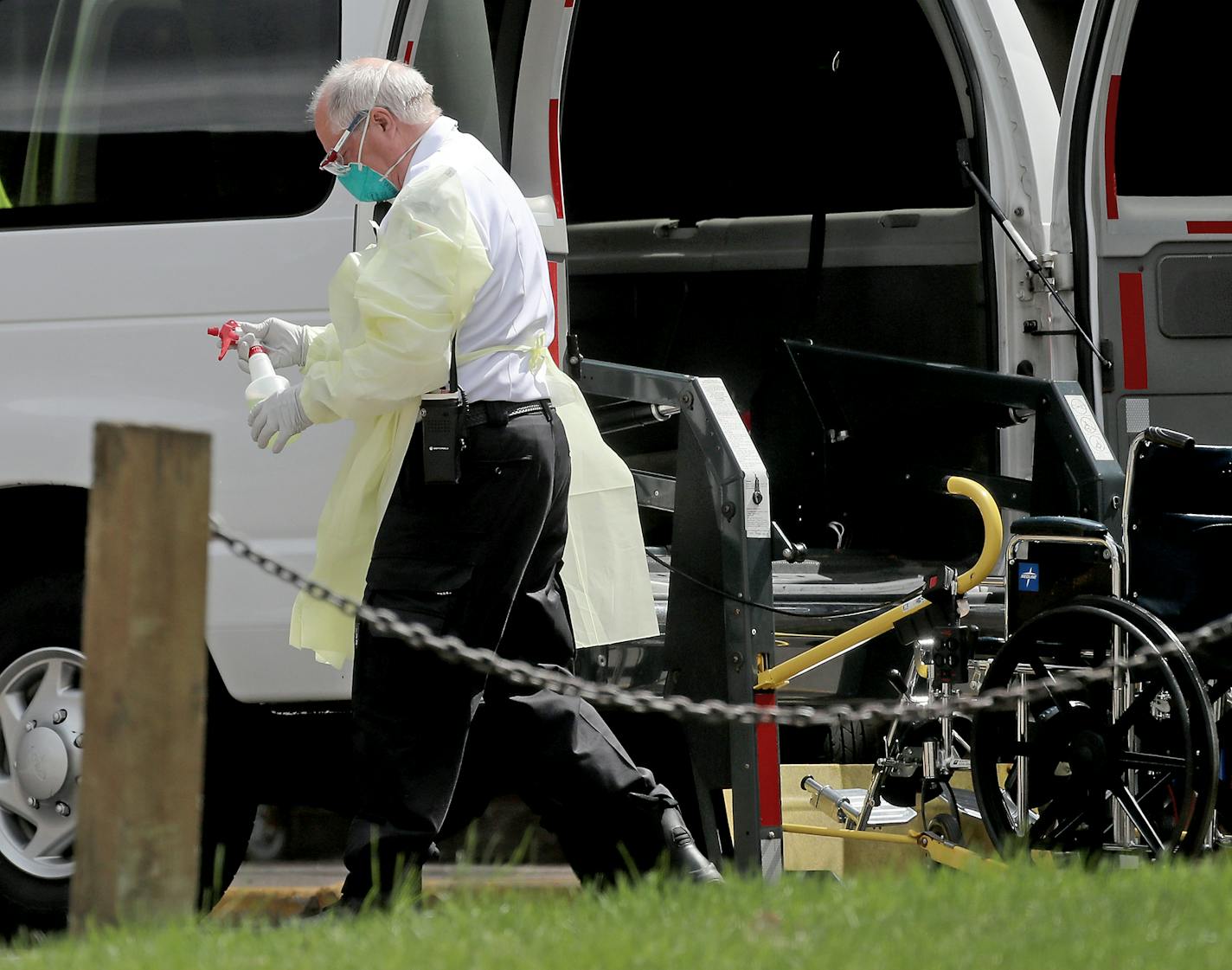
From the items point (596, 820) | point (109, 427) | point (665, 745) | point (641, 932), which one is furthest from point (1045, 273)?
point (109, 427)

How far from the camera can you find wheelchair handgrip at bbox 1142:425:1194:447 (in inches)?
145

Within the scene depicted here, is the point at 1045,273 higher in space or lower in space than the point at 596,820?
higher

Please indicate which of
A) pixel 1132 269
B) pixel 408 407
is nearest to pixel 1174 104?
pixel 1132 269

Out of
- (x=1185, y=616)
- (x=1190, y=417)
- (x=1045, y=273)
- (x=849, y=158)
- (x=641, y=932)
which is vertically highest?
(x=849, y=158)

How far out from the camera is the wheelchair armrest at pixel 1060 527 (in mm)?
3734

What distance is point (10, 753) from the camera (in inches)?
159

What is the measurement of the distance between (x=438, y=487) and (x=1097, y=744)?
1.44 meters

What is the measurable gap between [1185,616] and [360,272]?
6.06 ft

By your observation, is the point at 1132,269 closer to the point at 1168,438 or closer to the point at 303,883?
the point at 1168,438

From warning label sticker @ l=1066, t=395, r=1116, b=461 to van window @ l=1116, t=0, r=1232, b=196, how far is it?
1.25 meters

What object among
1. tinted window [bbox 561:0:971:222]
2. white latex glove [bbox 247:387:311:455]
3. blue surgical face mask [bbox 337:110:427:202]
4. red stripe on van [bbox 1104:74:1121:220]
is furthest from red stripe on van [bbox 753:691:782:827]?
tinted window [bbox 561:0:971:222]

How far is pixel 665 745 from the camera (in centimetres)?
468

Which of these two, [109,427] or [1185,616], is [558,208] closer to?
[1185,616]

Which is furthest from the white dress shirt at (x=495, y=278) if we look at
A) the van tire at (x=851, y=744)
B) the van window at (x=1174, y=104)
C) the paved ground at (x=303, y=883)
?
the van window at (x=1174, y=104)
